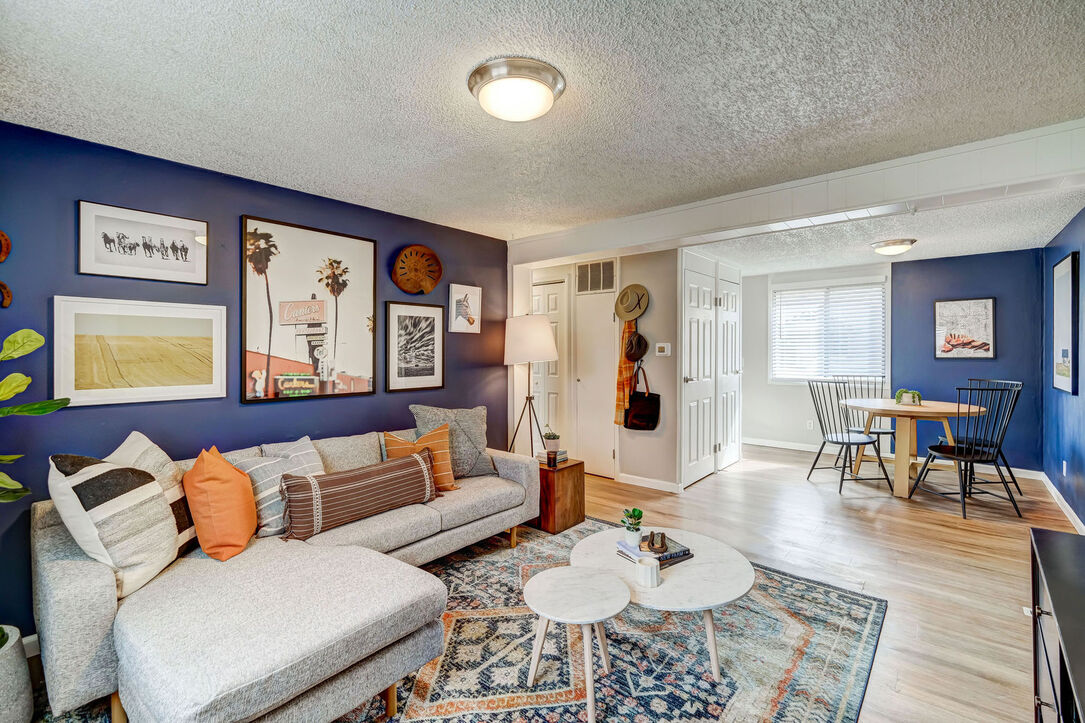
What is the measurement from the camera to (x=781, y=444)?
256 inches

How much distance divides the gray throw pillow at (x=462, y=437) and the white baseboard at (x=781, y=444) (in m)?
4.65

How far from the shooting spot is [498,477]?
343 cm

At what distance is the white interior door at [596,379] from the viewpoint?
493 cm


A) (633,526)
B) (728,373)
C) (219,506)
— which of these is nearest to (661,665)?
(633,526)

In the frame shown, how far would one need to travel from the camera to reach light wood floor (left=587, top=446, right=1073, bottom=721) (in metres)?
1.91

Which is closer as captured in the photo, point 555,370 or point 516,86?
point 516,86

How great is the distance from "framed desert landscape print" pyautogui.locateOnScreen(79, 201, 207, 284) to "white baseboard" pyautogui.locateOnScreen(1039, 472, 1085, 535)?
5988 millimetres

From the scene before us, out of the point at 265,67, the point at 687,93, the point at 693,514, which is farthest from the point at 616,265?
the point at 265,67

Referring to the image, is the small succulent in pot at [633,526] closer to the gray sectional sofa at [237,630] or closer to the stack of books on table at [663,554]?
the stack of books on table at [663,554]

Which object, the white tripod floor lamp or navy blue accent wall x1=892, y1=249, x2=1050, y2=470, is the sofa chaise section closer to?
the white tripod floor lamp

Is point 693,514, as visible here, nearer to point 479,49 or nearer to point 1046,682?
point 1046,682

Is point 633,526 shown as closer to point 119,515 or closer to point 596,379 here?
point 119,515

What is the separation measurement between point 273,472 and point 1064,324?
5721 mm

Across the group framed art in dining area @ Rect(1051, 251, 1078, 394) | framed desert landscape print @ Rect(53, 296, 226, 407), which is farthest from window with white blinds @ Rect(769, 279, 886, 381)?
framed desert landscape print @ Rect(53, 296, 226, 407)
